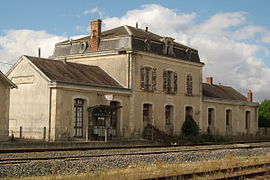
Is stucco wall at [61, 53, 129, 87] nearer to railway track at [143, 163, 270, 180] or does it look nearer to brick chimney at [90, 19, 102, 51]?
brick chimney at [90, 19, 102, 51]

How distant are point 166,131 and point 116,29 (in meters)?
8.52

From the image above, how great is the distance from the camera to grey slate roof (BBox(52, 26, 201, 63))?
32.2 meters

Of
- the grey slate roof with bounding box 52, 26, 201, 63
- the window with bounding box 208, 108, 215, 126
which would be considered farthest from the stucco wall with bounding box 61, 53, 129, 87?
the window with bounding box 208, 108, 215, 126

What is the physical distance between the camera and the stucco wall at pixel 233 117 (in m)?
39.5

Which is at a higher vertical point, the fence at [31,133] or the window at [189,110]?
the window at [189,110]

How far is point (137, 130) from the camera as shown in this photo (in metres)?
31.9

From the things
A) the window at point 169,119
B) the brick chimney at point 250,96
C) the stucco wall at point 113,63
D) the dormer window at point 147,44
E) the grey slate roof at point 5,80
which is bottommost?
the window at point 169,119

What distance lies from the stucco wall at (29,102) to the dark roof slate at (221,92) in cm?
1694

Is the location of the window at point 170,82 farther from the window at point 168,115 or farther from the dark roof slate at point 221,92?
the dark roof slate at point 221,92

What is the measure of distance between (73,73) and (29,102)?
324 cm

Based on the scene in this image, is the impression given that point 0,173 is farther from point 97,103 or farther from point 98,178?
point 97,103

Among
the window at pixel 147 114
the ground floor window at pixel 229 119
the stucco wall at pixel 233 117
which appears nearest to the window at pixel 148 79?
the window at pixel 147 114

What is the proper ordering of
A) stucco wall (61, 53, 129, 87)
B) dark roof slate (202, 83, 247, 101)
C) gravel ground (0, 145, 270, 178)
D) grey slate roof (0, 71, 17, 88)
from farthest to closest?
dark roof slate (202, 83, 247, 101)
stucco wall (61, 53, 129, 87)
grey slate roof (0, 71, 17, 88)
gravel ground (0, 145, 270, 178)

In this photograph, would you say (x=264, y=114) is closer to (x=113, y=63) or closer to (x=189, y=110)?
(x=189, y=110)
